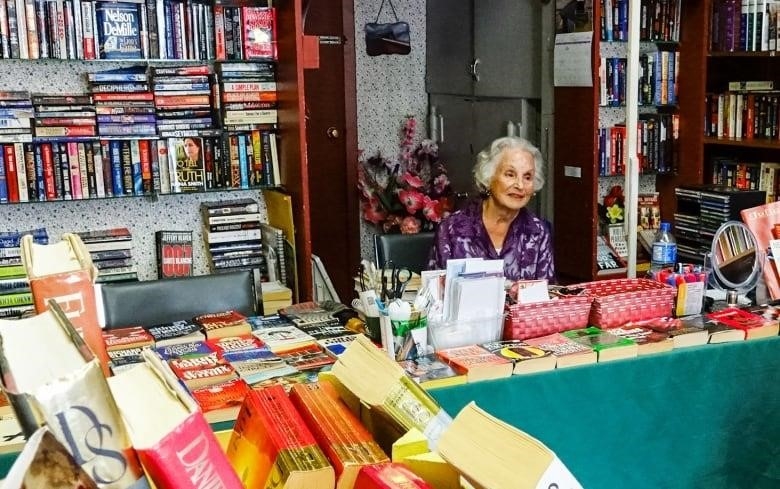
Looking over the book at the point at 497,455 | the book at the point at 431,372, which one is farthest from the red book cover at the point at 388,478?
the book at the point at 431,372

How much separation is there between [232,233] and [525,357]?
216cm

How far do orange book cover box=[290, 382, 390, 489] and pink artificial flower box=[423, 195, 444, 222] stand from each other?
3.60 metres

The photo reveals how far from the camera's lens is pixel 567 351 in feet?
7.21

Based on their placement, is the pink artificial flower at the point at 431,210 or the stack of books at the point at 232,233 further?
the pink artificial flower at the point at 431,210

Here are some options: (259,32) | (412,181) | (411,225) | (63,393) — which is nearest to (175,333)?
(63,393)

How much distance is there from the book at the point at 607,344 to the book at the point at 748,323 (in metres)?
0.34

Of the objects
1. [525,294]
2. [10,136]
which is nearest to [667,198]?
[525,294]

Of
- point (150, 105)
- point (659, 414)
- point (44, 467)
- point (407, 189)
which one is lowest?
point (659, 414)

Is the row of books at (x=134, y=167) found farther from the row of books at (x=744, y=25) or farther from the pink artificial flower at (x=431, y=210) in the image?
the row of books at (x=744, y=25)

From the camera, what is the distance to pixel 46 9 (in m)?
3.53

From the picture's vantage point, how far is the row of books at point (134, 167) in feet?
11.8

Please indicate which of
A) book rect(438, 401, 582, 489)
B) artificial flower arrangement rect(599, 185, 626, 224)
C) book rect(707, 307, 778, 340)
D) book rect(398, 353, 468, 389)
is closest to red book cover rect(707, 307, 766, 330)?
book rect(707, 307, 778, 340)

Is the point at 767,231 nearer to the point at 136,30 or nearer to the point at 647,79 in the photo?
the point at 647,79

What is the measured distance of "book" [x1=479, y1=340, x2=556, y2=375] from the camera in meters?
2.13
